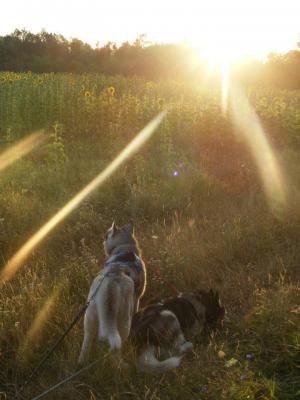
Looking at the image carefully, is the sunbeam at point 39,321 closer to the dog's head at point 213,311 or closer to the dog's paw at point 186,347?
the dog's paw at point 186,347

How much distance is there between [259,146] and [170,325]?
274 inches

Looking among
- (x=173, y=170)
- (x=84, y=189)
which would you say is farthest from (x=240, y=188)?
(x=84, y=189)

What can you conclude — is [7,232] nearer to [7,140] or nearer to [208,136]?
[7,140]

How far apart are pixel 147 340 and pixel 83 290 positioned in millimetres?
1187

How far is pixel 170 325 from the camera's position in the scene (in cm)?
393

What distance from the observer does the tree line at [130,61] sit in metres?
31.5

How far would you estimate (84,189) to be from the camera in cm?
755

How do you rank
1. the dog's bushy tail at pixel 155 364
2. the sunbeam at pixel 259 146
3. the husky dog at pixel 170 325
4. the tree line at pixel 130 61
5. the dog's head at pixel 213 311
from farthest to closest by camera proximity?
the tree line at pixel 130 61 → the sunbeam at pixel 259 146 → the dog's head at pixel 213 311 → the husky dog at pixel 170 325 → the dog's bushy tail at pixel 155 364

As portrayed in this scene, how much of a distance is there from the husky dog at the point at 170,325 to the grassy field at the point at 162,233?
12 centimetres

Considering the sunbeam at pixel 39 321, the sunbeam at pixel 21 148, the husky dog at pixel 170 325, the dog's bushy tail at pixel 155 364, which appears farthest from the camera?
the sunbeam at pixel 21 148

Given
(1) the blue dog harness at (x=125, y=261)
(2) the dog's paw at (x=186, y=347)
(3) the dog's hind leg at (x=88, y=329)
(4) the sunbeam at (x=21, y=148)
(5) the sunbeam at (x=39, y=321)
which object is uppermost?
(4) the sunbeam at (x=21, y=148)

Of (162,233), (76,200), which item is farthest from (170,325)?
(76,200)

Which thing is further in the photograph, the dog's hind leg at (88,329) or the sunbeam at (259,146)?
the sunbeam at (259,146)

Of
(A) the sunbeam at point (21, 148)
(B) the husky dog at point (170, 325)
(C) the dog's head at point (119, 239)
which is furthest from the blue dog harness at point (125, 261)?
(A) the sunbeam at point (21, 148)
